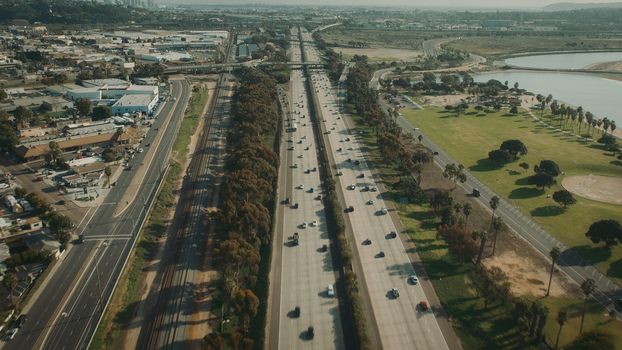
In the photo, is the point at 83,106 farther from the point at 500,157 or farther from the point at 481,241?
the point at 481,241

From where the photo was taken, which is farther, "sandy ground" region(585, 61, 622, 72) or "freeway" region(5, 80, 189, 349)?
"sandy ground" region(585, 61, 622, 72)

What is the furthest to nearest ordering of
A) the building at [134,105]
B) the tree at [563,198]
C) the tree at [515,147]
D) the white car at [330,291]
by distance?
the building at [134,105]
the tree at [515,147]
the tree at [563,198]
the white car at [330,291]

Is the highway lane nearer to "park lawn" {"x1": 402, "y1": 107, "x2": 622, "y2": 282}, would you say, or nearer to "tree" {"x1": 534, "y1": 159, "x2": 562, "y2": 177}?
"park lawn" {"x1": 402, "y1": 107, "x2": 622, "y2": 282}

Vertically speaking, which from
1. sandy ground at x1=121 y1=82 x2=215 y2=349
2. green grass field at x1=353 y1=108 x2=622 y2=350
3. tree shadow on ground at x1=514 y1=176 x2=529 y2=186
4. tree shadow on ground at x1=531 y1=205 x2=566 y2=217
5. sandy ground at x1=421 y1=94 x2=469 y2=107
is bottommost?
sandy ground at x1=121 y1=82 x2=215 y2=349

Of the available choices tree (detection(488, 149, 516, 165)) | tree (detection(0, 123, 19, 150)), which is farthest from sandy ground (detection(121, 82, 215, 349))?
tree (detection(488, 149, 516, 165))

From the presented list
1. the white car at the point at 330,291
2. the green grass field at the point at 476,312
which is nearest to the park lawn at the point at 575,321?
the green grass field at the point at 476,312

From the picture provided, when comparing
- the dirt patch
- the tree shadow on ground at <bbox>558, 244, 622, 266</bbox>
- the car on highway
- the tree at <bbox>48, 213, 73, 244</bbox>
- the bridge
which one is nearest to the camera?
the car on highway

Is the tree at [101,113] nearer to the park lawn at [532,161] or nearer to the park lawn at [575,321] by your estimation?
the park lawn at [532,161]
